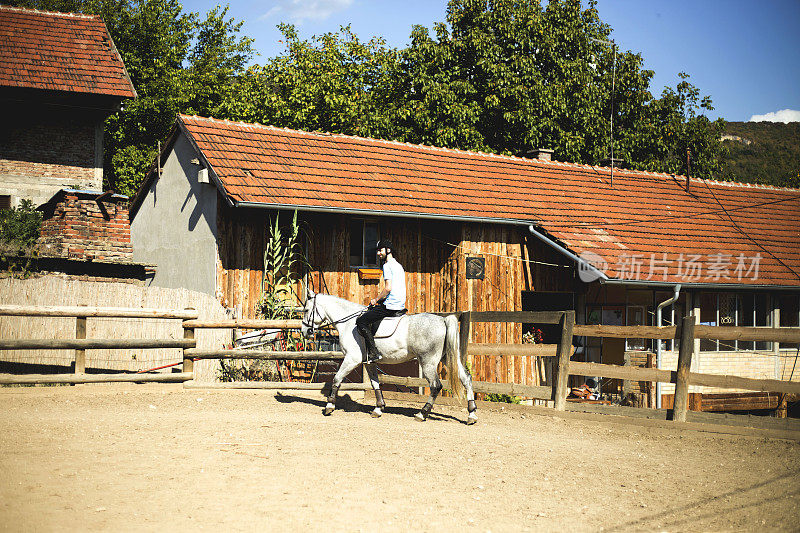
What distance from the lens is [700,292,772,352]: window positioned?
19.6 metres

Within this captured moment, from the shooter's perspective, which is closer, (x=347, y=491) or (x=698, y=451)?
(x=347, y=491)

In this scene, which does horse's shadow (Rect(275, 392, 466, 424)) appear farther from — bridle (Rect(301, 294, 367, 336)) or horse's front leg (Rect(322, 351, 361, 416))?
bridle (Rect(301, 294, 367, 336))

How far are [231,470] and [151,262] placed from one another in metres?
15.2

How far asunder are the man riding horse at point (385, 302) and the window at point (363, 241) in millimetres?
6580

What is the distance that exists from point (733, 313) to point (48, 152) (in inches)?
821

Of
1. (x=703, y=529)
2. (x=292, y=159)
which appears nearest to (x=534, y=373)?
(x=292, y=159)

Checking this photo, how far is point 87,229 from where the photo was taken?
21219 mm

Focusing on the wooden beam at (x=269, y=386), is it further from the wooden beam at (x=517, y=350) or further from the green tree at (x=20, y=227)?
the green tree at (x=20, y=227)

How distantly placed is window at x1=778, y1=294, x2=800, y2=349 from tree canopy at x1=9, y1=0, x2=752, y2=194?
1142 cm

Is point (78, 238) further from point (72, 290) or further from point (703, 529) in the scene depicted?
point (703, 529)

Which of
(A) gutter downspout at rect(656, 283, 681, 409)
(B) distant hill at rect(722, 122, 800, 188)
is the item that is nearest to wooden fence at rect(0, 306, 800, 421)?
(A) gutter downspout at rect(656, 283, 681, 409)

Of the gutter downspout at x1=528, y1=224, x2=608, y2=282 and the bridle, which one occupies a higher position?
the gutter downspout at x1=528, y1=224, x2=608, y2=282

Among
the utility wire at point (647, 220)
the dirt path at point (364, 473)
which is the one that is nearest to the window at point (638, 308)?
the utility wire at point (647, 220)

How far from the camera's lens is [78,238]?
20984 millimetres
